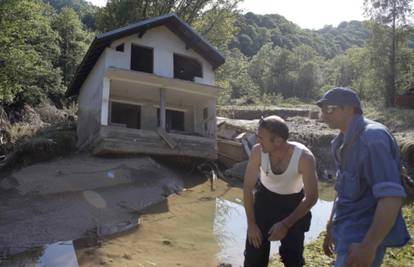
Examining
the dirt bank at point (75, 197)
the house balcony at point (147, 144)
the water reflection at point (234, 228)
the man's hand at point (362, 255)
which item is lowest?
the water reflection at point (234, 228)

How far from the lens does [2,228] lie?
8656 millimetres

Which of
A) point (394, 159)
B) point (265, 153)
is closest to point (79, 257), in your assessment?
point (265, 153)

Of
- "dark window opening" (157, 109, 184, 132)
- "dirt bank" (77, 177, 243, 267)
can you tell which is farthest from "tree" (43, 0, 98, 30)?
"dirt bank" (77, 177, 243, 267)

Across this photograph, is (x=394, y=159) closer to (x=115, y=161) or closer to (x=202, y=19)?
(x=115, y=161)

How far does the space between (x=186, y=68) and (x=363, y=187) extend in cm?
1929

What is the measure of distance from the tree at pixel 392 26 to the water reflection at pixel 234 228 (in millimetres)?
22727

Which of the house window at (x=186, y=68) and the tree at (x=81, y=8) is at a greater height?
the tree at (x=81, y=8)

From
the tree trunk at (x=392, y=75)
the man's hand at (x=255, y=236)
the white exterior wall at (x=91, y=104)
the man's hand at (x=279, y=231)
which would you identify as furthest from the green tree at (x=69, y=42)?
the man's hand at (x=279, y=231)

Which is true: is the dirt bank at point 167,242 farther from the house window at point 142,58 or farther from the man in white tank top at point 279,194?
the house window at point 142,58

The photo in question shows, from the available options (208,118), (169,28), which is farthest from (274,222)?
(169,28)

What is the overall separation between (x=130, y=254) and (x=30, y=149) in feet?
34.8

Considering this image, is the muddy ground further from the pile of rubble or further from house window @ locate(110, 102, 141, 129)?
house window @ locate(110, 102, 141, 129)

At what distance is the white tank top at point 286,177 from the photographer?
3.76m

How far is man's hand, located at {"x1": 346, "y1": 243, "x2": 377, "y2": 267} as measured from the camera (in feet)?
8.00
